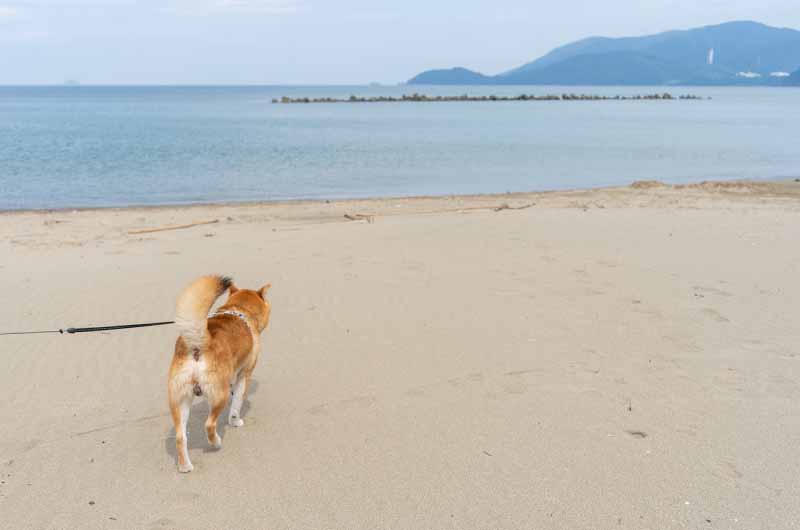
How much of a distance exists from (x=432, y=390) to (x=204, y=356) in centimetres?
199

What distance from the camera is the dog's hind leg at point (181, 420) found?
393 centimetres

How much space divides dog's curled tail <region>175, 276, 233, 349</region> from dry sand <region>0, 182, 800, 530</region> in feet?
2.91

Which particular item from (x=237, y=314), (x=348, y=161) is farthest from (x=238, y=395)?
(x=348, y=161)

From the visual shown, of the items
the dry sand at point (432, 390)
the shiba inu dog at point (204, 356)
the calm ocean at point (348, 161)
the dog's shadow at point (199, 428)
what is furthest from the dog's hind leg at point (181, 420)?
the calm ocean at point (348, 161)

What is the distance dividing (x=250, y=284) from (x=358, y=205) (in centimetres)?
801

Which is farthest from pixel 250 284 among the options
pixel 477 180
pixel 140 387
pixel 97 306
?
pixel 477 180

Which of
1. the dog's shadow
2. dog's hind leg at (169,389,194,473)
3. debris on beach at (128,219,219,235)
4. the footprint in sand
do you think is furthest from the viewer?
debris on beach at (128,219,219,235)

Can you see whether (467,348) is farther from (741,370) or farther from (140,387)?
(140,387)

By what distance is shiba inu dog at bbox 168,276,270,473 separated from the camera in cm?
383

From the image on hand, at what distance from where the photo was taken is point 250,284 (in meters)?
8.47

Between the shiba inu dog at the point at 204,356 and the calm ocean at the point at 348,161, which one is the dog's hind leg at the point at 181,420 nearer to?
the shiba inu dog at the point at 204,356

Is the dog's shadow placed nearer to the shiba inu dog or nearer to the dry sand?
the dry sand

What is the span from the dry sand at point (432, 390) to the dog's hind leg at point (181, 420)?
0.36ft

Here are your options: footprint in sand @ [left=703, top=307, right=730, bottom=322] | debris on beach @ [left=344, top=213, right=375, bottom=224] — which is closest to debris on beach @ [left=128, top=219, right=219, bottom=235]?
debris on beach @ [left=344, top=213, right=375, bottom=224]
